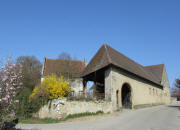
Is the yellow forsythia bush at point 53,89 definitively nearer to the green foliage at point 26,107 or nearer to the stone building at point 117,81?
the green foliage at point 26,107

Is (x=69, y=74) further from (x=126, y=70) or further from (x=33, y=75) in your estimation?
(x=126, y=70)

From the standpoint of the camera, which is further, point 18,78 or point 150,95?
point 150,95

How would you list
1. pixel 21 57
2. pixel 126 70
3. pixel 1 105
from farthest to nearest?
pixel 21 57, pixel 126 70, pixel 1 105

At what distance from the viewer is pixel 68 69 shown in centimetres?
2978

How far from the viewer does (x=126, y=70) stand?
63.0 ft

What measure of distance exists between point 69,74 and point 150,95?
13.4 metres

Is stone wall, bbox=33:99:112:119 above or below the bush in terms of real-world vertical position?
below

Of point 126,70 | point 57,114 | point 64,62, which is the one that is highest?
point 64,62

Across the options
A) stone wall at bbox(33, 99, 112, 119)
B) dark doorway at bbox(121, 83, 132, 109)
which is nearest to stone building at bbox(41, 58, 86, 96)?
dark doorway at bbox(121, 83, 132, 109)

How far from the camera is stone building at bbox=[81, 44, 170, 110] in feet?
56.1

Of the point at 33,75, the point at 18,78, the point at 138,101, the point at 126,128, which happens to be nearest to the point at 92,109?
the point at 126,128

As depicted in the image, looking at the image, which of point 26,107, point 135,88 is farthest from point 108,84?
point 26,107

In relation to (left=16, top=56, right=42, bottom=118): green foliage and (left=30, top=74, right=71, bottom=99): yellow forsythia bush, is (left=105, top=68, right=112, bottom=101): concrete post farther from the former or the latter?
(left=16, top=56, right=42, bottom=118): green foliage

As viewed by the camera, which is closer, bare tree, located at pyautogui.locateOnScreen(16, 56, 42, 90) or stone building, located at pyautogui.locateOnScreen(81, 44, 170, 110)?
stone building, located at pyautogui.locateOnScreen(81, 44, 170, 110)
